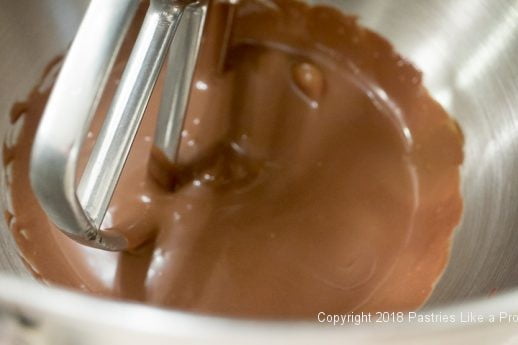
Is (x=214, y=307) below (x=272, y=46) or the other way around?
below

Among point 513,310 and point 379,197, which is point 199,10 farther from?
point 513,310

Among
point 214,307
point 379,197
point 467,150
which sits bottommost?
point 214,307

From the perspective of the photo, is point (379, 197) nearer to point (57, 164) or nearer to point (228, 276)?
point (228, 276)

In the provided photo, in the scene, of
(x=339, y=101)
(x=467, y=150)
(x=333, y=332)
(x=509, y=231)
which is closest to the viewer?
(x=333, y=332)

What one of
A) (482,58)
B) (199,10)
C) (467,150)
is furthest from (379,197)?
(199,10)

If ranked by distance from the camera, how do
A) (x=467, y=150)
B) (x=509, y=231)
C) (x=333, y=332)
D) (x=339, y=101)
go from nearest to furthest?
1. (x=333, y=332)
2. (x=509, y=231)
3. (x=467, y=150)
4. (x=339, y=101)

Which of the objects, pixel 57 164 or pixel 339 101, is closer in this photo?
pixel 57 164

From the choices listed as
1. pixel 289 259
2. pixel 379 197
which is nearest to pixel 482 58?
pixel 379 197
